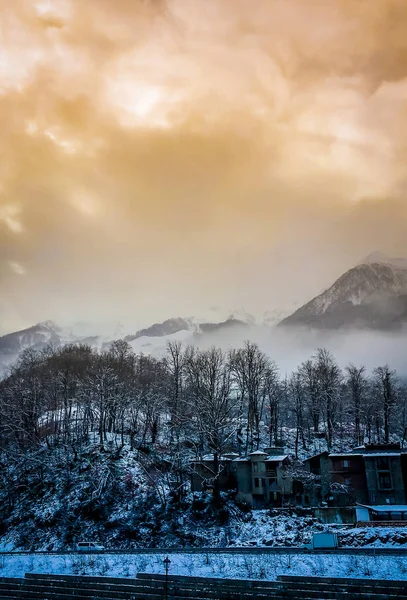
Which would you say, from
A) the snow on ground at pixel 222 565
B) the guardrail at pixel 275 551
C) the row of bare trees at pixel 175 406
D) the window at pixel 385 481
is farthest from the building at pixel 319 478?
the snow on ground at pixel 222 565

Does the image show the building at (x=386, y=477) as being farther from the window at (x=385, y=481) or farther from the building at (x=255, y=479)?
the building at (x=255, y=479)

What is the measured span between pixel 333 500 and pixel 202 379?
106 ft

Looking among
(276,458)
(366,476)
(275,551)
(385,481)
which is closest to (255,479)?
(276,458)

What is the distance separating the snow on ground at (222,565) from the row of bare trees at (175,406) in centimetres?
1966

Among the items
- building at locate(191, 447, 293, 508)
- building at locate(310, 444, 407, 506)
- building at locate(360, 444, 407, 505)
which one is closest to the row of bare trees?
building at locate(191, 447, 293, 508)

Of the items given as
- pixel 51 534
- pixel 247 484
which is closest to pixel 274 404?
pixel 247 484

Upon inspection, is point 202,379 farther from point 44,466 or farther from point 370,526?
point 370,526

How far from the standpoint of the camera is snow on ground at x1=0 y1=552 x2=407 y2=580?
100 ft

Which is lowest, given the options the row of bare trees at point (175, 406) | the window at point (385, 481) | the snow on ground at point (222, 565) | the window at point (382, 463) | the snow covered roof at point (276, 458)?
the snow on ground at point (222, 565)

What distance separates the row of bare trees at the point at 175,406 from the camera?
66.2 m

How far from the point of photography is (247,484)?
191ft

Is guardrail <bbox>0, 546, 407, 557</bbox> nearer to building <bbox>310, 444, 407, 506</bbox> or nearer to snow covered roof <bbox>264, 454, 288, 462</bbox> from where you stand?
building <bbox>310, 444, 407, 506</bbox>

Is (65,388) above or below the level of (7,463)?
above

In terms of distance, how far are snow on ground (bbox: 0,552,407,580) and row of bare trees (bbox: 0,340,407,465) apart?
19.7 m
